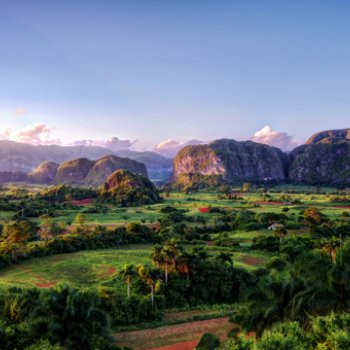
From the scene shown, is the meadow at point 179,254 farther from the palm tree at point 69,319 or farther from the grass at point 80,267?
the palm tree at point 69,319

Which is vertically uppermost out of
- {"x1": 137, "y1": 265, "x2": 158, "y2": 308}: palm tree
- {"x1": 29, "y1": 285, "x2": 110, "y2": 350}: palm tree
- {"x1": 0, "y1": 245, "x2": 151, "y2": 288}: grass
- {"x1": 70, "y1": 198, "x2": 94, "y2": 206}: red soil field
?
{"x1": 29, "y1": 285, "x2": 110, "y2": 350}: palm tree

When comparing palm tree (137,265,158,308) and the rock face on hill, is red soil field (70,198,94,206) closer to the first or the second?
the rock face on hill

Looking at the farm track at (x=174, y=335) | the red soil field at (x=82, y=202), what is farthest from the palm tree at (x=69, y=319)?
the red soil field at (x=82, y=202)

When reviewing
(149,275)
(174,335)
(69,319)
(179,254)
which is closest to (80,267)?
(179,254)

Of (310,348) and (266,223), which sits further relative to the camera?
(266,223)

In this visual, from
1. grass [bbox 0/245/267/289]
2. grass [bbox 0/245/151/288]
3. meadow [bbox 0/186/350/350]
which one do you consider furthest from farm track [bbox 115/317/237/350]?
grass [bbox 0/245/151/288]

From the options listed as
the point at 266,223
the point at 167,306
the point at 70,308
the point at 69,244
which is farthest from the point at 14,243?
the point at 266,223

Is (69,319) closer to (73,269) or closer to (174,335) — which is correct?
(174,335)

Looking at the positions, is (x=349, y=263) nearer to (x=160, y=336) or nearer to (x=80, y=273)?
(x=160, y=336)
